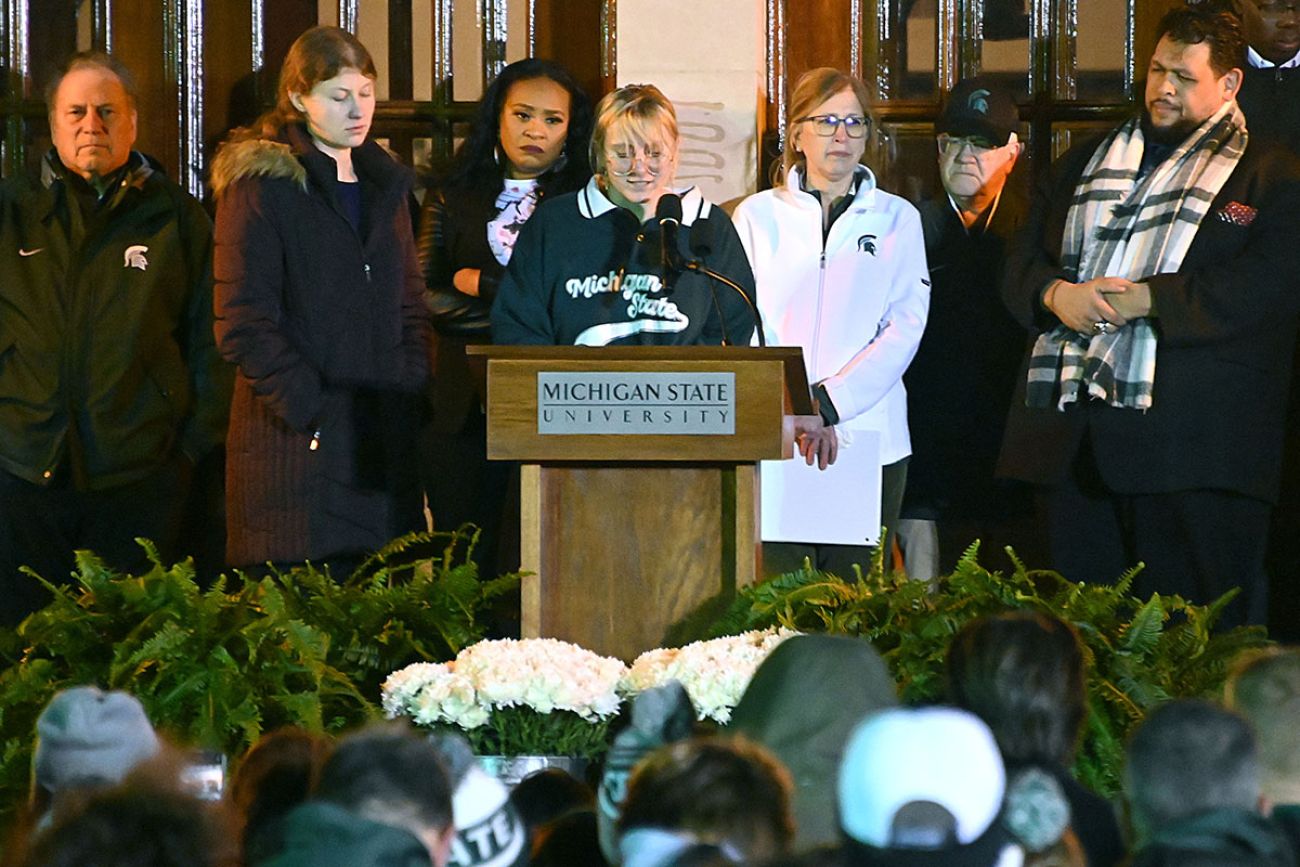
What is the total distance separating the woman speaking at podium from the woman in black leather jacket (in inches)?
32.7

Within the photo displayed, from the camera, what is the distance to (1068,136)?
25.7 feet

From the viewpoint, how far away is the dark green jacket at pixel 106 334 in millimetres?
6746

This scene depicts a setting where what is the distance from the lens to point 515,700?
436 cm

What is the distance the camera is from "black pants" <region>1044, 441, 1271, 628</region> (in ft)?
19.5

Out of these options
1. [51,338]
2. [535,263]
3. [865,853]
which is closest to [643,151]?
[535,263]

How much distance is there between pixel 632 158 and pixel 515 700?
196 centimetres

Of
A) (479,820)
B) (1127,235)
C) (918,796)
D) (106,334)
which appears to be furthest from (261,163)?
(918,796)

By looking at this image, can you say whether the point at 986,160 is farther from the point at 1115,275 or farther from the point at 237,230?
the point at 237,230

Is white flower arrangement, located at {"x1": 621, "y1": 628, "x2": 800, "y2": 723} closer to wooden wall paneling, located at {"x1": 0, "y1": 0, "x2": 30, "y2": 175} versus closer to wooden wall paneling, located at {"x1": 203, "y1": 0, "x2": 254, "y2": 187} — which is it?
wooden wall paneling, located at {"x1": 203, "y1": 0, "x2": 254, "y2": 187}

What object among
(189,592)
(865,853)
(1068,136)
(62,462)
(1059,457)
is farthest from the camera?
(1068,136)

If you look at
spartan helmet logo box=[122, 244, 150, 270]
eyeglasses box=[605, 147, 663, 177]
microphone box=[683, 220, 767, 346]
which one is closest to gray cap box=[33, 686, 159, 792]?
microphone box=[683, 220, 767, 346]

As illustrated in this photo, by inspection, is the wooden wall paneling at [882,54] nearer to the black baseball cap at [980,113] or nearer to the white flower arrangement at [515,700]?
the black baseball cap at [980,113]

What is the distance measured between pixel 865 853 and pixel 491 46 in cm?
614

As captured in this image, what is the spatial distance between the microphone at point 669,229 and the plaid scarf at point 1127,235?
4.52 feet
